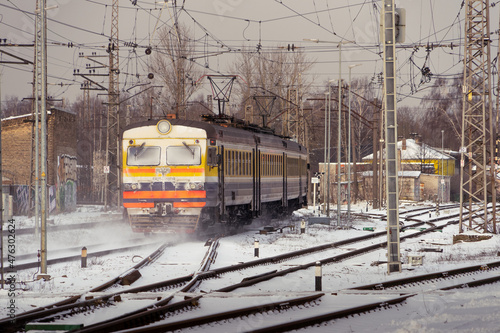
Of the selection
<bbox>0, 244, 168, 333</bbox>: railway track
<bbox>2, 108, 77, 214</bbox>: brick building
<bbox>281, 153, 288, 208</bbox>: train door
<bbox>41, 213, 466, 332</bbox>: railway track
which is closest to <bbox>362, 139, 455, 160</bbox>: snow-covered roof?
<bbox>2, 108, 77, 214</bbox>: brick building

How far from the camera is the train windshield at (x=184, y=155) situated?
2114 cm

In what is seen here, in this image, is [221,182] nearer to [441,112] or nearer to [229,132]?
[229,132]

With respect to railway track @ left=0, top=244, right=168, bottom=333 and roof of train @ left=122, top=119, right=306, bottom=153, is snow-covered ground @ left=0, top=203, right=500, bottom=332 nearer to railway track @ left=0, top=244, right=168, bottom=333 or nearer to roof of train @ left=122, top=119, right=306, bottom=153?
railway track @ left=0, top=244, right=168, bottom=333

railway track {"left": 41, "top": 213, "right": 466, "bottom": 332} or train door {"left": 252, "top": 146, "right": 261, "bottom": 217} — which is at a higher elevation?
train door {"left": 252, "top": 146, "right": 261, "bottom": 217}

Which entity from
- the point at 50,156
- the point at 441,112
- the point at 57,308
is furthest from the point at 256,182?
the point at 441,112

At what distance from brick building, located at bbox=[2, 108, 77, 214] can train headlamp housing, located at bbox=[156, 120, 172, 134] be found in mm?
19513

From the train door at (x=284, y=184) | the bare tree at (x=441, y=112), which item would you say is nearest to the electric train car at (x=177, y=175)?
the train door at (x=284, y=184)

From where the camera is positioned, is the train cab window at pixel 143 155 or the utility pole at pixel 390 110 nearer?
the utility pole at pixel 390 110

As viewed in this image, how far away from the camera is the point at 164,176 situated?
843 inches

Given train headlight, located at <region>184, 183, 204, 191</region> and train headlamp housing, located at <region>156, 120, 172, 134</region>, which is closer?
train headlight, located at <region>184, 183, 204, 191</region>

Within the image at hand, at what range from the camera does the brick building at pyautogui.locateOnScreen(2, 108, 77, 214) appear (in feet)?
131

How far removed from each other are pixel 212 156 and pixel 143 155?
2209mm

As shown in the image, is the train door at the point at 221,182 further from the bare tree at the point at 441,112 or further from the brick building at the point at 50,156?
the bare tree at the point at 441,112

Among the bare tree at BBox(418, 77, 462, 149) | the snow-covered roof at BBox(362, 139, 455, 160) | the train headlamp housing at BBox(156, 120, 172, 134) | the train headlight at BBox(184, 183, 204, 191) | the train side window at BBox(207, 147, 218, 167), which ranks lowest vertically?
the train headlight at BBox(184, 183, 204, 191)
